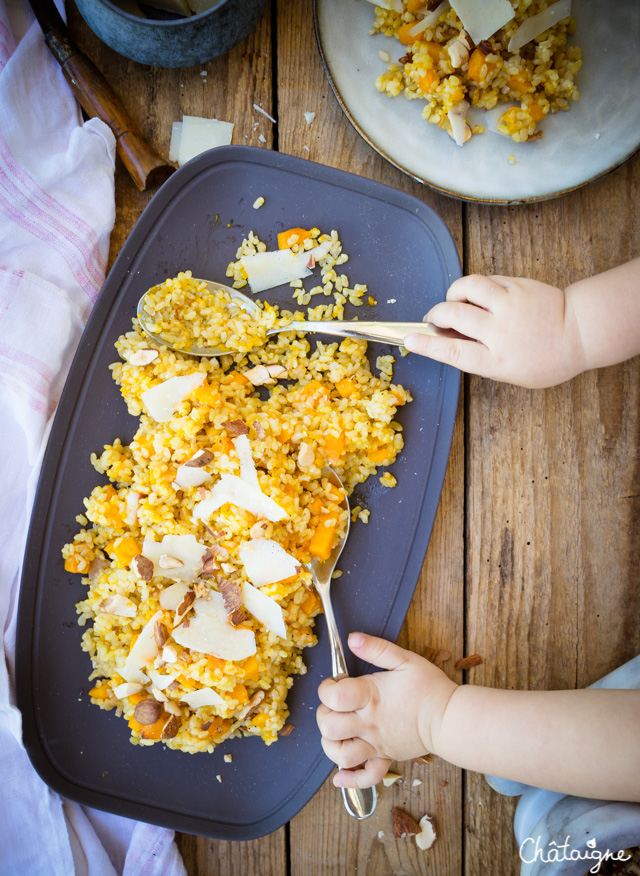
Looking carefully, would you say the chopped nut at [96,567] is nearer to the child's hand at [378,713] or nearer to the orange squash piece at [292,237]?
the child's hand at [378,713]

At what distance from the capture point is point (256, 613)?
41.8 inches

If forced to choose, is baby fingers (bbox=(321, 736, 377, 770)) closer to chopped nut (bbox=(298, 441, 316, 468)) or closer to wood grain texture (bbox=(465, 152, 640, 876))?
wood grain texture (bbox=(465, 152, 640, 876))

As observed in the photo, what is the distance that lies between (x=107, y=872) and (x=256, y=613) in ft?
1.94

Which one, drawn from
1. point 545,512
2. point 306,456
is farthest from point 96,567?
point 545,512

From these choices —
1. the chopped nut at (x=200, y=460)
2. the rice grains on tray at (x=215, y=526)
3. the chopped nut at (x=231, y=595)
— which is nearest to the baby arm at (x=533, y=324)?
the rice grains on tray at (x=215, y=526)

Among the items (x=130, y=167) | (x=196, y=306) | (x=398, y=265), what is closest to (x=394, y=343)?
(x=398, y=265)

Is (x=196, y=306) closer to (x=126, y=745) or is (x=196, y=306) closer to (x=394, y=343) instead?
(x=394, y=343)

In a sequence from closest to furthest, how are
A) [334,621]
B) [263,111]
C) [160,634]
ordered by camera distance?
1. [160,634]
2. [334,621]
3. [263,111]

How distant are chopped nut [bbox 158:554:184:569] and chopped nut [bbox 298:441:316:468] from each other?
0.27 metres

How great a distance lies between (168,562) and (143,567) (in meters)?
0.04

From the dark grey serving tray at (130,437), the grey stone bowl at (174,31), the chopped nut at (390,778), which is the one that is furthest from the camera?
the chopped nut at (390,778)

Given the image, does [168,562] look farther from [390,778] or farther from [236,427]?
[390,778]

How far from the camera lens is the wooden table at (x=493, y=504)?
4.07 feet

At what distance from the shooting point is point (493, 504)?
4.07 feet
